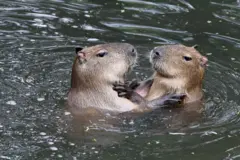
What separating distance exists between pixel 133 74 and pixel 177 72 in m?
1.19

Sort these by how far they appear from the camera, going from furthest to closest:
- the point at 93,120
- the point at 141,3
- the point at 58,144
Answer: the point at 141,3
the point at 93,120
the point at 58,144

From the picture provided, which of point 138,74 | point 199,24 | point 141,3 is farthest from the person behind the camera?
point 141,3

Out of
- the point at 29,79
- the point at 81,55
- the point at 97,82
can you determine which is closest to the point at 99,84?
the point at 97,82

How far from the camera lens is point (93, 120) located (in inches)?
307

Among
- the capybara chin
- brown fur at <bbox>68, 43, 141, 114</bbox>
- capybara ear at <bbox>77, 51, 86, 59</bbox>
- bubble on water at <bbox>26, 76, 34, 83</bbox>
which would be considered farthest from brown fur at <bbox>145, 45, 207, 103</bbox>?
bubble on water at <bbox>26, 76, 34, 83</bbox>

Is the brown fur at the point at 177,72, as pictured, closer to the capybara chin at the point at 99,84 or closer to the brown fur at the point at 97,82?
the capybara chin at the point at 99,84

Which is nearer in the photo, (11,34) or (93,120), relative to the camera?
(93,120)

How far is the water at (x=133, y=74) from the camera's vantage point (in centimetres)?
721

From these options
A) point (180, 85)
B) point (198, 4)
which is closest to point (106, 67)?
point (180, 85)

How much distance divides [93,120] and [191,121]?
1.14 meters

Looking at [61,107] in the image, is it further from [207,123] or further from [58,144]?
[207,123]

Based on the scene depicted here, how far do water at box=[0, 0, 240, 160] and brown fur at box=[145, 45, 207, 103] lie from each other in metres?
0.32

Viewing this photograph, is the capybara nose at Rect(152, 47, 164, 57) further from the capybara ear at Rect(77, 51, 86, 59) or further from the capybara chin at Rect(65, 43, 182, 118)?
the capybara ear at Rect(77, 51, 86, 59)

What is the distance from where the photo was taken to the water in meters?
7.21
